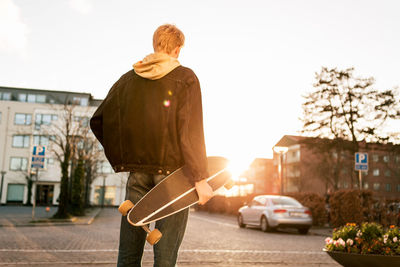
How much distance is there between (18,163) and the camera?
208 ft

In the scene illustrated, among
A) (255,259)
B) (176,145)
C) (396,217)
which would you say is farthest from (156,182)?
(396,217)

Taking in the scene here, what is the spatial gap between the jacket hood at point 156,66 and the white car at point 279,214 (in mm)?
14587

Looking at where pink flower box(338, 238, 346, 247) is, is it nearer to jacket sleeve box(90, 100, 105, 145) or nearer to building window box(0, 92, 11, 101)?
jacket sleeve box(90, 100, 105, 145)

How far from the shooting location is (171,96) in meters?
2.55

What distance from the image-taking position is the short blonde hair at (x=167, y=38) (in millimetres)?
2725

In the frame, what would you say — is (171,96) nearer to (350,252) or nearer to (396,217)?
(350,252)

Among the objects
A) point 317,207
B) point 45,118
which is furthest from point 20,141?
point 317,207

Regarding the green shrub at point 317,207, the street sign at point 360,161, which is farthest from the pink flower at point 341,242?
the green shrub at point 317,207

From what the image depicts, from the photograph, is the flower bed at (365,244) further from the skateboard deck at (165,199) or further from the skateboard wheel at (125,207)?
the skateboard wheel at (125,207)

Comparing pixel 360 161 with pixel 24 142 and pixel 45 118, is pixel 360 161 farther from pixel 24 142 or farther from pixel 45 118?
pixel 24 142

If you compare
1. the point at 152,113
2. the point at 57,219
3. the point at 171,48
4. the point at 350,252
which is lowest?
the point at 57,219

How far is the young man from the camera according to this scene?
248 cm

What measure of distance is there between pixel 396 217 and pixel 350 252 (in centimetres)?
1314

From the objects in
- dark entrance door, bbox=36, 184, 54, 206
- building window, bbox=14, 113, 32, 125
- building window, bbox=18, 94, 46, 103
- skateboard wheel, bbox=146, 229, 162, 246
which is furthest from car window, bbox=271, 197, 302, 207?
building window, bbox=18, 94, 46, 103
